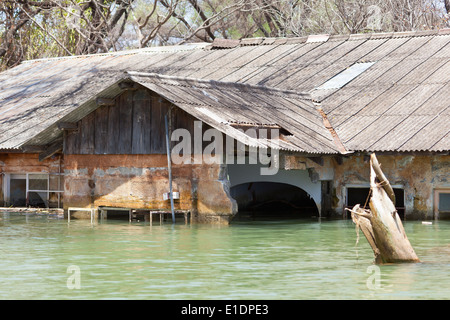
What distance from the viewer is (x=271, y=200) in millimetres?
24781

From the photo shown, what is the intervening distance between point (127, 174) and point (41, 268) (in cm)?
798

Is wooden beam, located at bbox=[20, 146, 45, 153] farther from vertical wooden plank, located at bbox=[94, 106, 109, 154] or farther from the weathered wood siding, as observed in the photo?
vertical wooden plank, located at bbox=[94, 106, 109, 154]

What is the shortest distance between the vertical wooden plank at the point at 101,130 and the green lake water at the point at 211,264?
2.25 meters

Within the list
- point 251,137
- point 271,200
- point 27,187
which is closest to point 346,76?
point 271,200

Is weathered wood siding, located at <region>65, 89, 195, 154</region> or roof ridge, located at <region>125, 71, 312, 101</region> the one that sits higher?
roof ridge, located at <region>125, 71, 312, 101</region>

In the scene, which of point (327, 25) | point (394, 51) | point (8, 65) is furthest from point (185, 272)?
point (8, 65)

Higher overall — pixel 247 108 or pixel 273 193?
pixel 247 108

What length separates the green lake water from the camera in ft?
31.9

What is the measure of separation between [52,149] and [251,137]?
20.6 ft

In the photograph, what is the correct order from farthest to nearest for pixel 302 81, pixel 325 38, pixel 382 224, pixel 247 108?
1. pixel 325 38
2. pixel 302 81
3. pixel 247 108
4. pixel 382 224

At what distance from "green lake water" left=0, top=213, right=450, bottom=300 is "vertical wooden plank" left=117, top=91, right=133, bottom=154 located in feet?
6.86

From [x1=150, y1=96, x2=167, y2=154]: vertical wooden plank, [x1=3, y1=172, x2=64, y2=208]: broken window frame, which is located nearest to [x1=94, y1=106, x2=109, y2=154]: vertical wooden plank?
[x1=150, y1=96, x2=167, y2=154]: vertical wooden plank

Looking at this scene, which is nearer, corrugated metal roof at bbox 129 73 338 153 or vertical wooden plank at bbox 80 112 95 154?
corrugated metal roof at bbox 129 73 338 153

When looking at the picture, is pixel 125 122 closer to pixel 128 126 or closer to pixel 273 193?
pixel 128 126
